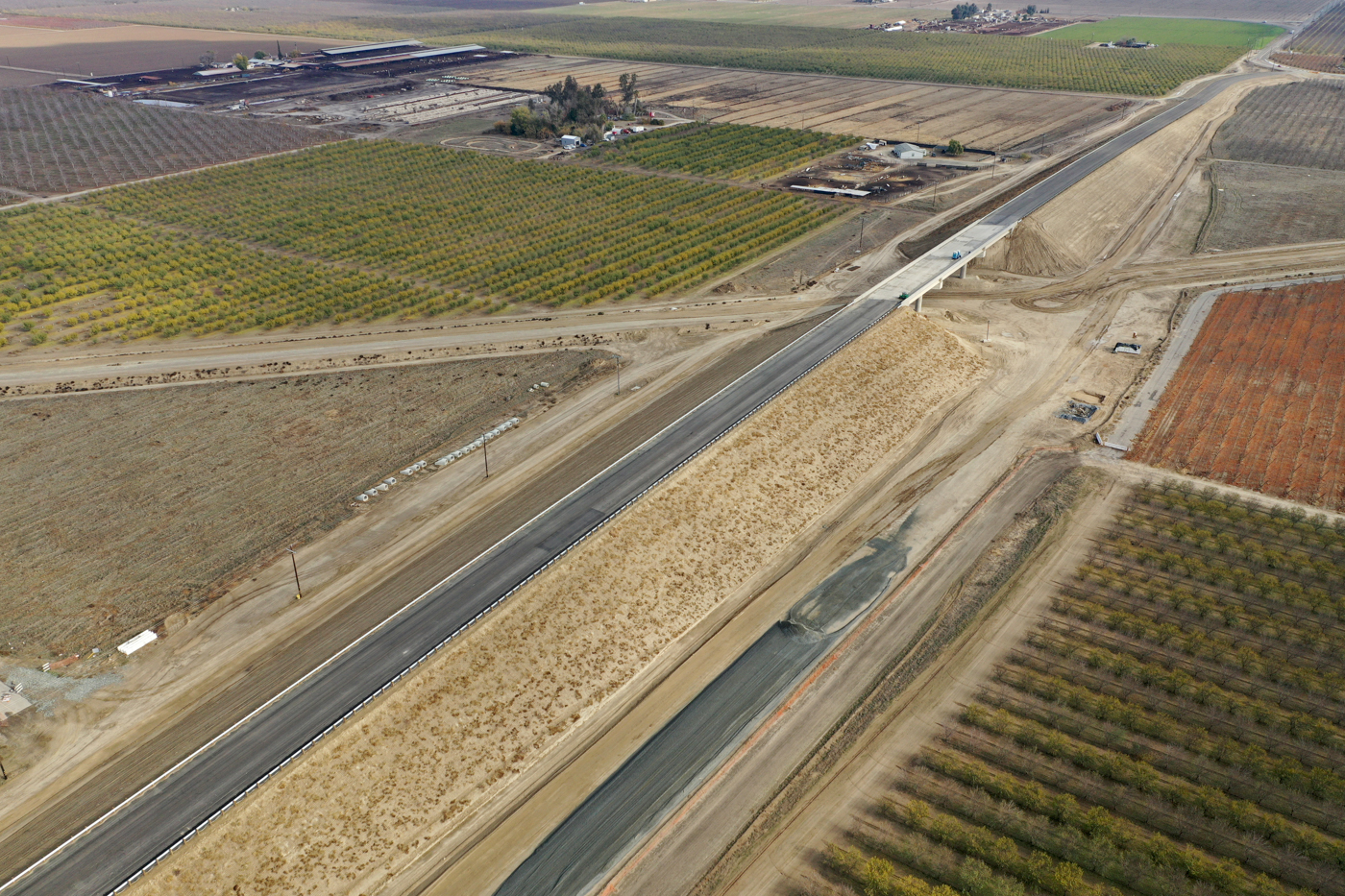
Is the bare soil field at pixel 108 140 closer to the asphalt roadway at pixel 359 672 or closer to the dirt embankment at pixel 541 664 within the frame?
the asphalt roadway at pixel 359 672

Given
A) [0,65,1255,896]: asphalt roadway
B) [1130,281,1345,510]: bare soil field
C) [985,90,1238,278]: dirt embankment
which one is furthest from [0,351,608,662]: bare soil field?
[985,90,1238,278]: dirt embankment

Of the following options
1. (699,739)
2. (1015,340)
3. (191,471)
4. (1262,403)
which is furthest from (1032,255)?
(191,471)

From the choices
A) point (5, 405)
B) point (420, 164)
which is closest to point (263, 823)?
point (5, 405)

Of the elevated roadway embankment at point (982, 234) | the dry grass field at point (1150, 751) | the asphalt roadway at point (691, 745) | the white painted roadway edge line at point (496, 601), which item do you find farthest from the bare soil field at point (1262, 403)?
the asphalt roadway at point (691, 745)

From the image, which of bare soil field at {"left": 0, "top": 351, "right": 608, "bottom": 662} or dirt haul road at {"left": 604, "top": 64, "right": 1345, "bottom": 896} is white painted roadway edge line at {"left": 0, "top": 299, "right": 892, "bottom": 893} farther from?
dirt haul road at {"left": 604, "top": 64, "right": 1345, "bottom": 896}

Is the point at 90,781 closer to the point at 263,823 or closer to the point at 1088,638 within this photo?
the point at 263,823
